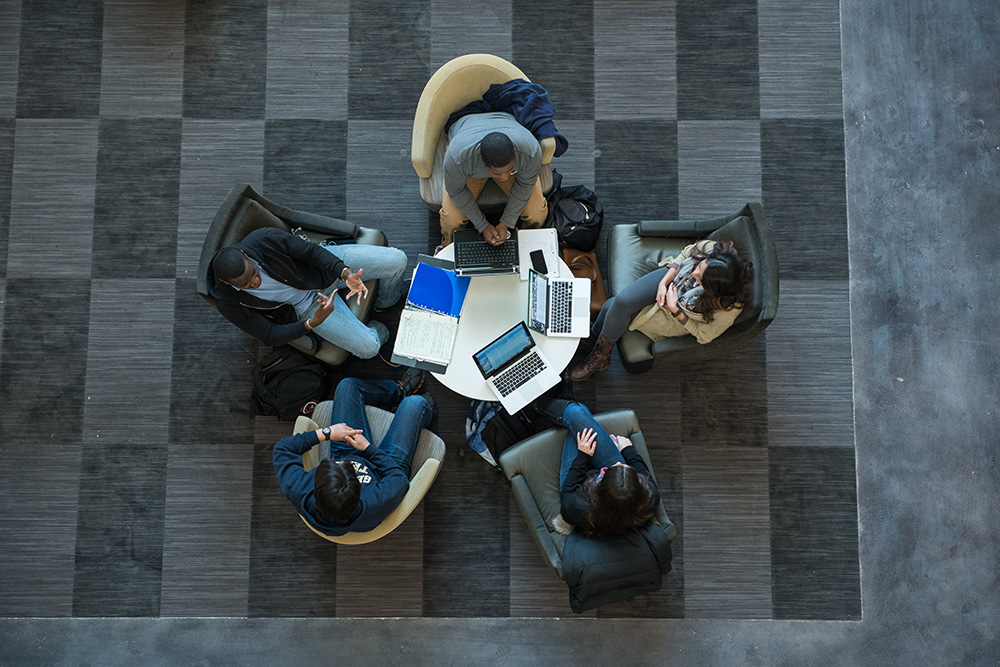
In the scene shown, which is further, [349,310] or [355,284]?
[349,310]

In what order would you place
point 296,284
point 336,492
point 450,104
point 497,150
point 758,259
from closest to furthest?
1. point 336,492
2. point 497,150
3. point 758,259
4. point 296,284
5. point 450,104

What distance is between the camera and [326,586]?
3553mm

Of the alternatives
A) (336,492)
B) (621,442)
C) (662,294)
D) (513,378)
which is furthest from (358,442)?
(662,294)

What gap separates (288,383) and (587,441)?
58.3 inches

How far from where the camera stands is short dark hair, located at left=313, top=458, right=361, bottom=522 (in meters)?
2.75

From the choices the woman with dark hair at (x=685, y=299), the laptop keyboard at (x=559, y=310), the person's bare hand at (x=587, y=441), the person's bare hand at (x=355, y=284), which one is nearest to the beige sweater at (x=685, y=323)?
the woman with dark hair at (x=685, y=299)

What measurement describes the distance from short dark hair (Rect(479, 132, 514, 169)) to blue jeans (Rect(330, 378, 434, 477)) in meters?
1.17

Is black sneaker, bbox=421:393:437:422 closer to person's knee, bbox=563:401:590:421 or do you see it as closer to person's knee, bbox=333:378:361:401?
person's knee, bbox=333:378:361:401

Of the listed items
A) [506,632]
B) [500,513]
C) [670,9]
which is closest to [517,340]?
[500,513]

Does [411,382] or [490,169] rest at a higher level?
[490,169]

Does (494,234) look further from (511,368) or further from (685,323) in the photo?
(685,323)

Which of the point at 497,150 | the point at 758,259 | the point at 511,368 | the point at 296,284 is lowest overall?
the point at 511,368

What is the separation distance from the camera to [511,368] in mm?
3150

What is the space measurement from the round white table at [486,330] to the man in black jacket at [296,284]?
0.48 m
